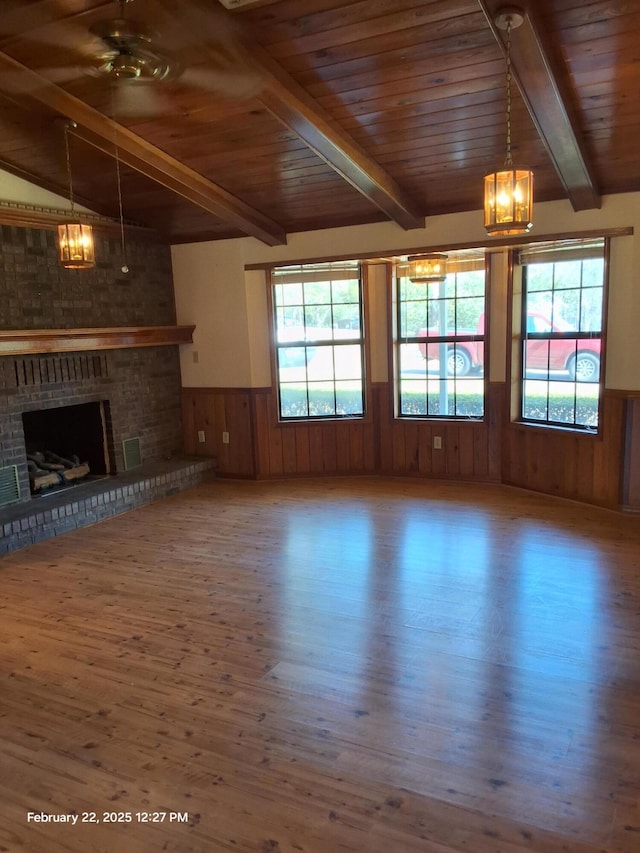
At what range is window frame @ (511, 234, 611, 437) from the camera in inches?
194

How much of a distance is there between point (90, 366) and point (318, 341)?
87.4 inches

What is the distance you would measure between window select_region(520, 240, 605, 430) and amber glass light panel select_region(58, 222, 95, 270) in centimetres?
358

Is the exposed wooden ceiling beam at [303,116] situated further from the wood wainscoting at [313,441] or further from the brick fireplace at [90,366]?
the brick fireplace at [90,366]

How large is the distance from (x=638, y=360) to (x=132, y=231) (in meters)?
4.71

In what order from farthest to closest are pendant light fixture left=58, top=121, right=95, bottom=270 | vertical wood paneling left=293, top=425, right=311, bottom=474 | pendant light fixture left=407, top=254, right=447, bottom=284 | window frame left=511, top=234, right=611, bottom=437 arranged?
1. vertical wood paneling left=293, top=425, right=311, bottom=474
2. pendant light fixture left=407, top=254, right=447, bottom=284
3. window frame left=511, top=234, right=611, bottom=437
4. pendant light fixture left=58, top=121, right=95, bottom=270

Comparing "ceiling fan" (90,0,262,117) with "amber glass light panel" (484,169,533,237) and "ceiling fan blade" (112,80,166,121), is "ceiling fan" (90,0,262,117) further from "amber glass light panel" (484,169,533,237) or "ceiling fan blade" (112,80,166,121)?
"amber glass light panel" (484,169,533,237)

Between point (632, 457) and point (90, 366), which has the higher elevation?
point (90, 366)

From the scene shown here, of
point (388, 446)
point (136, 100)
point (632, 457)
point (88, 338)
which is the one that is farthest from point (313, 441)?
point (136, 100)

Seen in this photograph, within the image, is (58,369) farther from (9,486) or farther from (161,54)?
(161,54)

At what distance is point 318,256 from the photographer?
604 centimetres

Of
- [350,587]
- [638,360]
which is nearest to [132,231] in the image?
[350,587]

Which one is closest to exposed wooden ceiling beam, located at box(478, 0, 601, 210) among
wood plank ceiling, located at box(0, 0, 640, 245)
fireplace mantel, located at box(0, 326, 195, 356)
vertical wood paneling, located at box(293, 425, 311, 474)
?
wood plank ceiling, located at box(0, 0, 640, 245)

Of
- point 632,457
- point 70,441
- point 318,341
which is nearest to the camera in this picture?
point 632,457

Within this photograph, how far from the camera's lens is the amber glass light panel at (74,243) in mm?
4125
